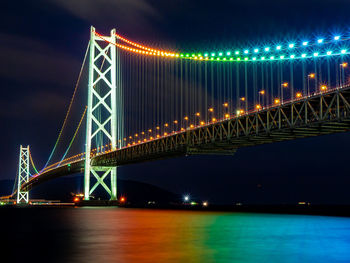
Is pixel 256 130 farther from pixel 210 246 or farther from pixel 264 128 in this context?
pixel 210 246

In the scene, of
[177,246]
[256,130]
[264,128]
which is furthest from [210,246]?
[256,130]

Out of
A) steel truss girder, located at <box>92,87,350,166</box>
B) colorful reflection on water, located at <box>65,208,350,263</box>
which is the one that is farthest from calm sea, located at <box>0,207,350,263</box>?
steel truss girder, located at <box>92,87,350,166</box>

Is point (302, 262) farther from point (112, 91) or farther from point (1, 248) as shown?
point (112, 91)

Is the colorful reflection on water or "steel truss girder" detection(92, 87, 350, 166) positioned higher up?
"steel truss girder" detection(92, 87, 350, 166)

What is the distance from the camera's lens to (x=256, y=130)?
114 ft

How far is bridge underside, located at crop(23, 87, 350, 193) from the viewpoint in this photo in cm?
2952

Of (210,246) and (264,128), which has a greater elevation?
(264,128)

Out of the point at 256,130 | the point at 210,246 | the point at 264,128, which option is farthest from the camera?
the point at 256,130

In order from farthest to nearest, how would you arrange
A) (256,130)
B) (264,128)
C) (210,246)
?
(256,130)
(264,128)
(210,246)

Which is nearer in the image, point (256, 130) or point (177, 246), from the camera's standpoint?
point (177, 246)

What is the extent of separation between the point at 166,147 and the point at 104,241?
94.3 ft

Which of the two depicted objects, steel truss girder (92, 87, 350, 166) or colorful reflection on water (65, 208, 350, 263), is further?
steel truss girder (92, 87, 350, 166)

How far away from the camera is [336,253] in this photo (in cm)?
1443

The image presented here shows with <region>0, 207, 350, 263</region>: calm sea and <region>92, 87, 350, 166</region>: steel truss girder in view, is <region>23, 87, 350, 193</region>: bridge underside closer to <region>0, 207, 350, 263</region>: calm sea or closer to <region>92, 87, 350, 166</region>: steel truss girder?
<region>92, 87, 350, 166</region>: steel truss girder
